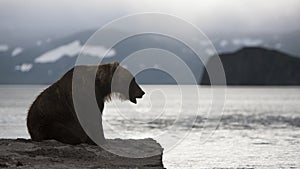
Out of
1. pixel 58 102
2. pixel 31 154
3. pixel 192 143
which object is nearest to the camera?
pixel 31 154

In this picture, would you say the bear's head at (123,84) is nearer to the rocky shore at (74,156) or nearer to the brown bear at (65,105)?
the brown bear at (65,105)

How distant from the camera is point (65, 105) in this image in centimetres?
1333

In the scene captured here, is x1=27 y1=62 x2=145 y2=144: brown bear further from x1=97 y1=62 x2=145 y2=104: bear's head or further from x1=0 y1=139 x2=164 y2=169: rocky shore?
x1=0 y1=139 x2=164 y2=169: rocky shore

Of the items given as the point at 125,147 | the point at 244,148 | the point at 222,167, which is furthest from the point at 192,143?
the point at 125,147

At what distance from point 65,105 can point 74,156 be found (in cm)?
153

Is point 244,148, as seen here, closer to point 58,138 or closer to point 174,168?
point 174,168

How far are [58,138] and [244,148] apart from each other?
51.7 ft

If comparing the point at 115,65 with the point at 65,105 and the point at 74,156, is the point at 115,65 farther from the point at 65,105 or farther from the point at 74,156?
the point at 74,156

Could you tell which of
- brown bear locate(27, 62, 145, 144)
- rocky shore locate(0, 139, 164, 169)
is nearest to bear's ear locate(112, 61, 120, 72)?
brown bear locate(27, 62, 145, 144)

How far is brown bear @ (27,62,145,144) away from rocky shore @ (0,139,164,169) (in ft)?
1.15

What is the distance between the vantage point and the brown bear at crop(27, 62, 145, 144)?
43.7 ft

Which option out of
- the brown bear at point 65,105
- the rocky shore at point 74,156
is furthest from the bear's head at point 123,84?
the rocky shore at point 74,156

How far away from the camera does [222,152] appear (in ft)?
83.8

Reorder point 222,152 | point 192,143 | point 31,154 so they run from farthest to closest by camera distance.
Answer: point 192,143, point 222,152, point 31,154
